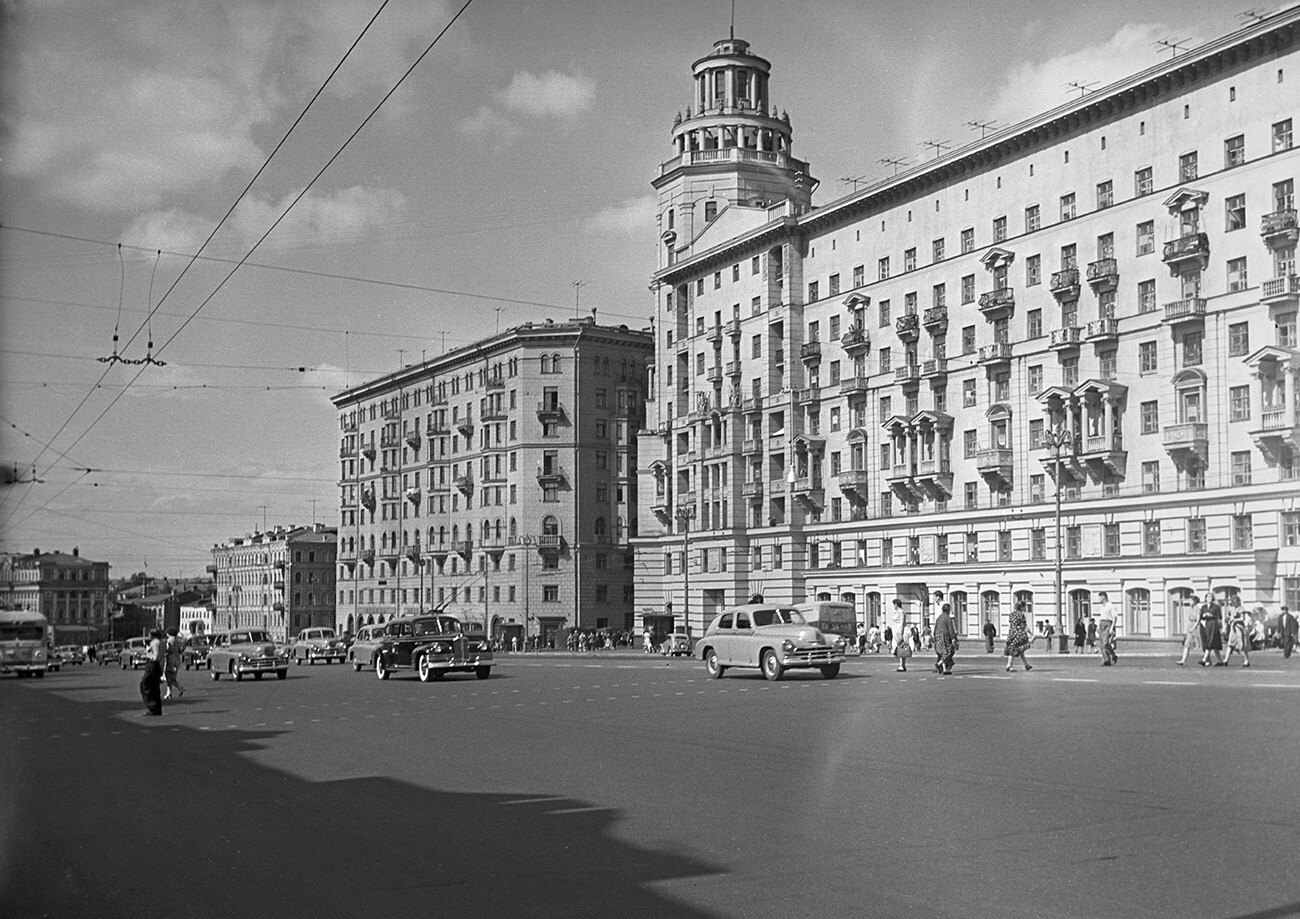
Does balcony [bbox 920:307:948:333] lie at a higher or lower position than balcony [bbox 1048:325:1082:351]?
higher

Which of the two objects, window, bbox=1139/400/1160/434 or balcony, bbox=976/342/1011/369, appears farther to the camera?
balcony, bbox=976/342/1011/369

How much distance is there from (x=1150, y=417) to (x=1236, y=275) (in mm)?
1225

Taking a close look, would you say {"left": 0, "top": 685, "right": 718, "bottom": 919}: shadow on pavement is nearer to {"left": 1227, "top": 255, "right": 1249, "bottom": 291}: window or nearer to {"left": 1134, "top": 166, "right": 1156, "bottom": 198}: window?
{"left": 1227, "top": 255, "right": 1249, "bottom": 291}: window

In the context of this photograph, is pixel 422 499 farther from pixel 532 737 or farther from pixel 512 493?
pixel 532 737

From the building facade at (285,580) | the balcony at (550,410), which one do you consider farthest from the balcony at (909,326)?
the building facade at (285,580)

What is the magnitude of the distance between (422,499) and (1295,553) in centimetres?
11133

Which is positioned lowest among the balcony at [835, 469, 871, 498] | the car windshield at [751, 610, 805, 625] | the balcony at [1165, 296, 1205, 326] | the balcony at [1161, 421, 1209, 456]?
the car windshield at [751, 610, 805, 625]

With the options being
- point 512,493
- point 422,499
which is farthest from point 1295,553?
point 422,499

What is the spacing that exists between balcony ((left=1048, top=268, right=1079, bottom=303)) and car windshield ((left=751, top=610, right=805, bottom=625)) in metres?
22.0

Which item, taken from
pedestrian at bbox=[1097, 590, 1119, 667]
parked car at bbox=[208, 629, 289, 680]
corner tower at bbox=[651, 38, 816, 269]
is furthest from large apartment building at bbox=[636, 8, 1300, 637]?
corner tower at bbox=[651, 38, 816, 269]

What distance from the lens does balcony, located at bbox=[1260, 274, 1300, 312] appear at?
712 centimetres

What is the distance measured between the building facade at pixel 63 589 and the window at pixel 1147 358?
27051 millimetres

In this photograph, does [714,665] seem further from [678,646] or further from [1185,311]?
[678,646]

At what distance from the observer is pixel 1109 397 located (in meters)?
9.98
